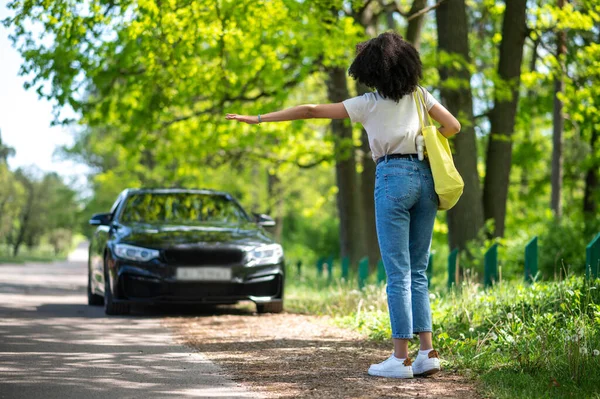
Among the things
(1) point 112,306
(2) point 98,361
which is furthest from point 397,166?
(1) point 112,306

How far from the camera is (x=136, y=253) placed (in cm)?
1059

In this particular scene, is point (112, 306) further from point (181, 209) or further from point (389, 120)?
point (389, 120)

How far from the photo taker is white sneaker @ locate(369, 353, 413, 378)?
6.12 m

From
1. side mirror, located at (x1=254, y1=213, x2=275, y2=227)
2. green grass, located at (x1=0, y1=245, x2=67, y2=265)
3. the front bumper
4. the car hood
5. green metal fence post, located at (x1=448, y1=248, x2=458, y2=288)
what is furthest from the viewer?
green grass, located at (x1=0, y1=245, x2=67, y2=265)

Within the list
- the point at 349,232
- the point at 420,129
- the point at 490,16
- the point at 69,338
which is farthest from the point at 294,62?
the point at 420,129

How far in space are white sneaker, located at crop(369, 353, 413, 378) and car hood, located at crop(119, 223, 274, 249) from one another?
4.90 m

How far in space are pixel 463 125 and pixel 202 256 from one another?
18.7ft

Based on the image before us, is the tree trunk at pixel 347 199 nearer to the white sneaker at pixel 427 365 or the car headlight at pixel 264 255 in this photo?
the car headlight at pixel 264 255

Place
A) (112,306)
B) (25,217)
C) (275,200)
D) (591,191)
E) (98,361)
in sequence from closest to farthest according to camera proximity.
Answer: (98,361) → (112,306) → (591,191) → (275,200) → (25,217)

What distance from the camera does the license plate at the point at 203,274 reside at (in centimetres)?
1055

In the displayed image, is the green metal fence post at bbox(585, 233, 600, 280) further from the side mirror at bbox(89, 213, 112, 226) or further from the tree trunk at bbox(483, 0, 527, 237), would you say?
the tree trunk at bbox(483, 0, 527, 237)

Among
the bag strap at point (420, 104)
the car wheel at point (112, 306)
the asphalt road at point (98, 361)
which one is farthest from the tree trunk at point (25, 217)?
the bag strap at point (420, 104)

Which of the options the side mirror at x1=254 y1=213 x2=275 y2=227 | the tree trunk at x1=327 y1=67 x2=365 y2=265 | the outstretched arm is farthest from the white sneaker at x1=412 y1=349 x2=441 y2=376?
the tree trunk at x1=327 y1=67 x2=365 y2=265

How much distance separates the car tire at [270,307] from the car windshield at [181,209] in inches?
51.0
